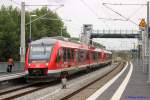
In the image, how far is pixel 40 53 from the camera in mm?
30312

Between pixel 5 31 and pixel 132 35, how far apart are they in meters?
45.2

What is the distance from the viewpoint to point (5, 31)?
85.2m

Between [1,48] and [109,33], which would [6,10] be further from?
[109,33]

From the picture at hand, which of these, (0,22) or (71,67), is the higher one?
(0,22)

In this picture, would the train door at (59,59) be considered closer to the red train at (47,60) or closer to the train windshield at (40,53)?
the red train at (47,60)

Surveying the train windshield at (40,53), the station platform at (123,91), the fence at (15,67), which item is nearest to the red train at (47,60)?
the train windshield at (40,53)

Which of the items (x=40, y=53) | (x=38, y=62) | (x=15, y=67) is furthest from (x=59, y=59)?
(x=15, y=67)

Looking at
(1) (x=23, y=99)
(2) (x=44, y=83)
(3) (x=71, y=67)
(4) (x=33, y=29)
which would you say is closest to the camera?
(1) (x=23, y=99)

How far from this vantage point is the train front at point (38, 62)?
2925cm

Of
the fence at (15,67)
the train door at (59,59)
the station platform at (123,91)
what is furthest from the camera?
the fence at (15,67)

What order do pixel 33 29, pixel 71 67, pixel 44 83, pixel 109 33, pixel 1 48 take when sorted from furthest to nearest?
1. pixel 109 33
2. pixel 33 29
3. pixel 1 48
4. pixel 71 67
5. pixel 44 83

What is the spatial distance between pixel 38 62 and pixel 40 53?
2.92ft

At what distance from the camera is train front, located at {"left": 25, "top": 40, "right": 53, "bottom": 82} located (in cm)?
2925

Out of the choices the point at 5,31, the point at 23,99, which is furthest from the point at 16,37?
the point at 23,99
